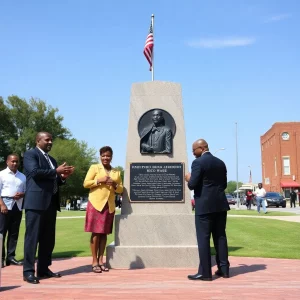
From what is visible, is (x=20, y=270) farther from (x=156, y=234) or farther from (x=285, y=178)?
(x=285, y=178)

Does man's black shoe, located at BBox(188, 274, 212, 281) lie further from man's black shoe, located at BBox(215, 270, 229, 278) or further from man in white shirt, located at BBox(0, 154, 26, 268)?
man in white shirt, located at BBox(0, 154, 26, 268)

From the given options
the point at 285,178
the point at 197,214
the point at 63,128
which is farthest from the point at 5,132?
the point at 197,214

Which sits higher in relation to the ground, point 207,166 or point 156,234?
point 207,166

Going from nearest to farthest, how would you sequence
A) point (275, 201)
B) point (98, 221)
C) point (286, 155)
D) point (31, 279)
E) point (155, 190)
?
point (31, 279), point (98, 221), point (155, 190), point (275, 201), point (286, 155)

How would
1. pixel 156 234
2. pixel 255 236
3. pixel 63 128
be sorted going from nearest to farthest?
pixel 156 234 → pixel 255 236 → pixel 63 128

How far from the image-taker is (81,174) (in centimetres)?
5416

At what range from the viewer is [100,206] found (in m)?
6.91

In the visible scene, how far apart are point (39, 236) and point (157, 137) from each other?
2887 millimetres

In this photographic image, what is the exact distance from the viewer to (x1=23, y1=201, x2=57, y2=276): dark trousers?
236 inches

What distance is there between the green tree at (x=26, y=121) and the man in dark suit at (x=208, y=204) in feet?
168

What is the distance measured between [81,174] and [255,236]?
44411 millimetres

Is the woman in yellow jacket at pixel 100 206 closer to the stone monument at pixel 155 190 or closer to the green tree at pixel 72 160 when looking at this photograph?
the stone monument at pixel 155 190

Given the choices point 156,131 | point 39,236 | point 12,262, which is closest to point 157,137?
point 156,131

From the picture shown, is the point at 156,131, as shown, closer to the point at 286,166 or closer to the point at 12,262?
the point at 12,262
